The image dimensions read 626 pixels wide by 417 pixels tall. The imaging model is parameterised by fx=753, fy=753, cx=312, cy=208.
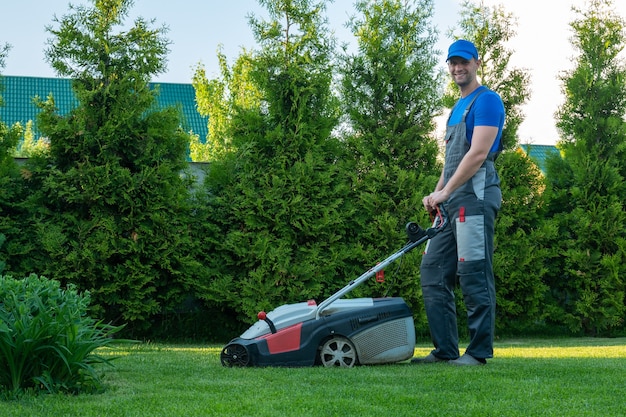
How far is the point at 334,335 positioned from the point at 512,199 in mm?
5653

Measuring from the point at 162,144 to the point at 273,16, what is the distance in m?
2.24

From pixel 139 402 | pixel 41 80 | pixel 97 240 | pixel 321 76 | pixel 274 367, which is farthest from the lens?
pixel 41 80

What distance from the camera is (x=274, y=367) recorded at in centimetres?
473

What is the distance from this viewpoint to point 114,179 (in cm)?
827

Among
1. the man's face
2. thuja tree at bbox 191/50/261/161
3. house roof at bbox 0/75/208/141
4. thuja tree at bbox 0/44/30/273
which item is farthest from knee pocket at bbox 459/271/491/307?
house roof at bbox 0/75/208/141

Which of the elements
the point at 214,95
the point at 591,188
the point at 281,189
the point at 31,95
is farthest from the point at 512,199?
the point at 31,95

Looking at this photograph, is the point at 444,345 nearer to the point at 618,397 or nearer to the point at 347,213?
the point at 618,397

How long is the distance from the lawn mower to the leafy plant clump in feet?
3.74

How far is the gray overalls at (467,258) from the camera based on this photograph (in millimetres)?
4746

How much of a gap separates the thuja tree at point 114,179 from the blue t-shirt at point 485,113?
4.30m

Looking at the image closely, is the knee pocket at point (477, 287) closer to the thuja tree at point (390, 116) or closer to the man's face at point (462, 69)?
the man's face at point (462, 69)

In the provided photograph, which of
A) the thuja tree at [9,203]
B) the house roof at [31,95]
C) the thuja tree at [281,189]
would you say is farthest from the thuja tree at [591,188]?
the house roof at [31,95]

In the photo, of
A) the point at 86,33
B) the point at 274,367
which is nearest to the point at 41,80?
the point at 86,33

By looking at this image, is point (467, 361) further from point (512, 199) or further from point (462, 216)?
point (512, 199)
